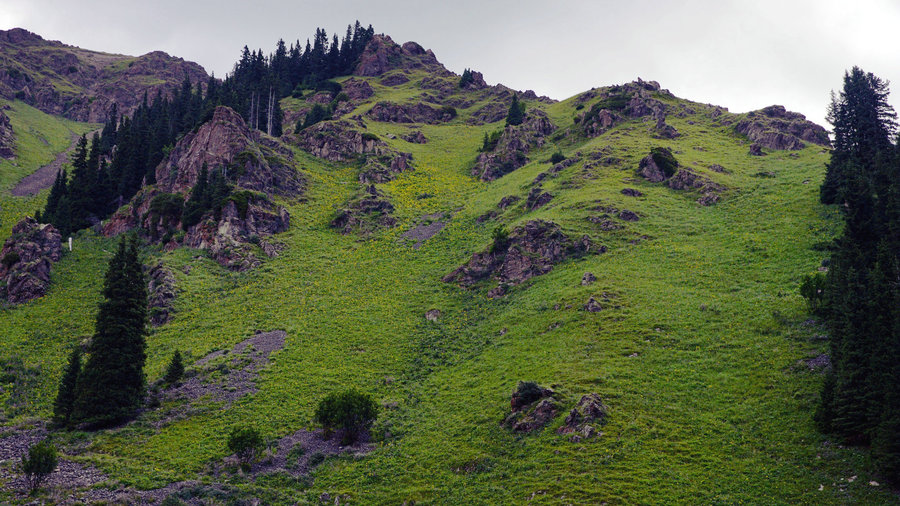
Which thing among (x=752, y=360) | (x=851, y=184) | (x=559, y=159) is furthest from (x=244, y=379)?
(x=559, y=159)

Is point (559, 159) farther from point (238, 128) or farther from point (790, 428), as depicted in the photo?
point (790, 428)

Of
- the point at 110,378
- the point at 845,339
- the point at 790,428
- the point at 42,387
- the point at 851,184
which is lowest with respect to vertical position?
the point at 42,387

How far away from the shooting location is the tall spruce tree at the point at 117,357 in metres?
47.5

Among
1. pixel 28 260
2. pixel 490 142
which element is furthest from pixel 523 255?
pixel 28 260

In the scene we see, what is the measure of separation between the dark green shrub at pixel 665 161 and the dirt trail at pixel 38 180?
447 feet

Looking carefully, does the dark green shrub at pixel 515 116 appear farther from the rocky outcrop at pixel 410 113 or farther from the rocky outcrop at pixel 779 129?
the rocky outcrop at pixel 779 129

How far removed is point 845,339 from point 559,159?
85469mm

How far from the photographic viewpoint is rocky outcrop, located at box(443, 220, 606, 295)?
76.4 metres

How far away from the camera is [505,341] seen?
60938 mm

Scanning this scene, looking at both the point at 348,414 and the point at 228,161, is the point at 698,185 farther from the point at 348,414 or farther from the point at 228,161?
the point at 228,161

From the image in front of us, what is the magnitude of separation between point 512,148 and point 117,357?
337 feet

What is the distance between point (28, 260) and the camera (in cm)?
7844

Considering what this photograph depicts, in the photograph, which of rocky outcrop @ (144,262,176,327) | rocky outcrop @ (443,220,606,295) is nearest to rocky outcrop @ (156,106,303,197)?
rocky outcrop @ (144,262,176,327)

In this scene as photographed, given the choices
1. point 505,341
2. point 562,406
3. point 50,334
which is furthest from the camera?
point 50,334
